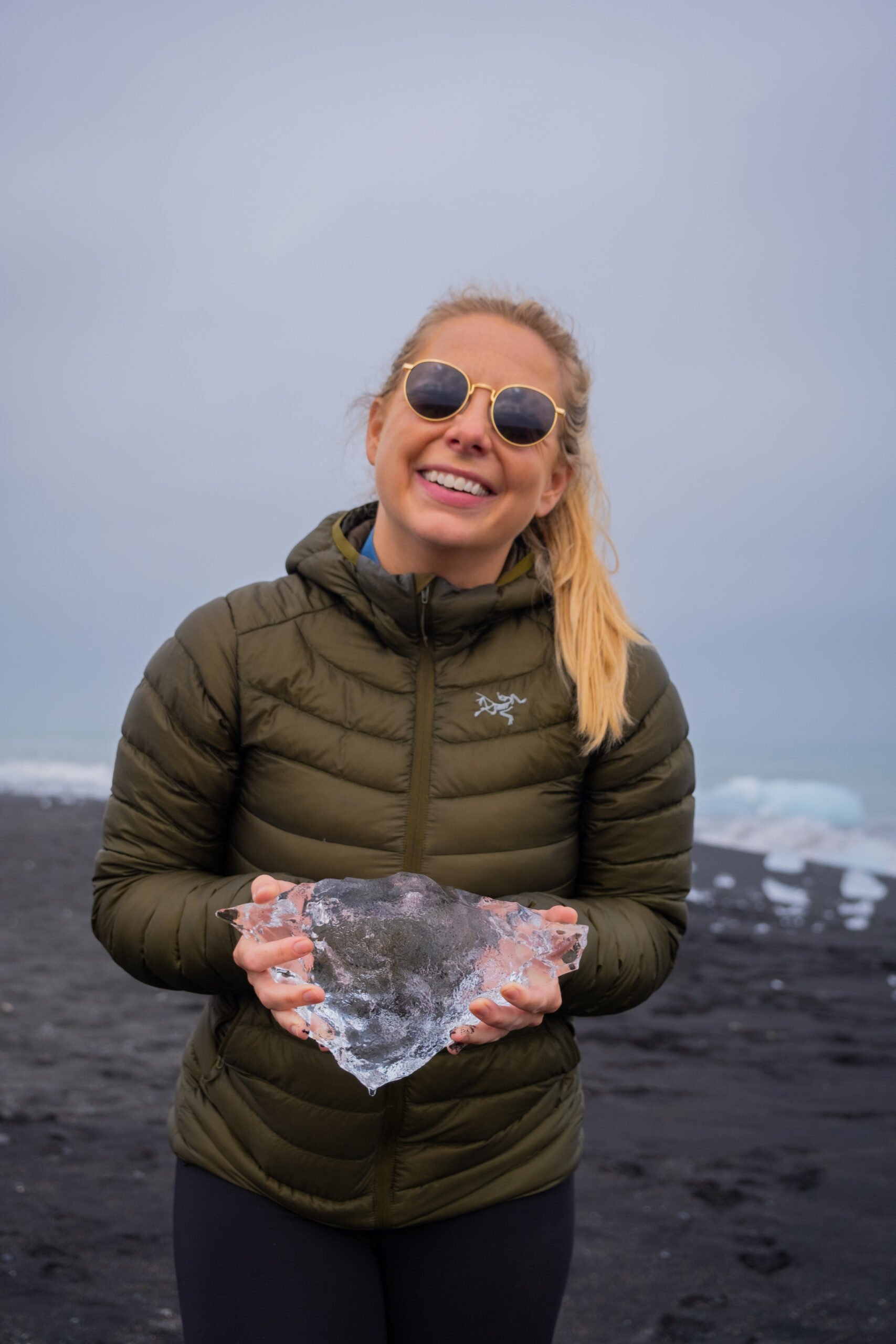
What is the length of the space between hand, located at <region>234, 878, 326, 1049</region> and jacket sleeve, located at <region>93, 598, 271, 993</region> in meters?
0.14

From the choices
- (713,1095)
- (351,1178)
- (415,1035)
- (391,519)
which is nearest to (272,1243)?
(351,1178)

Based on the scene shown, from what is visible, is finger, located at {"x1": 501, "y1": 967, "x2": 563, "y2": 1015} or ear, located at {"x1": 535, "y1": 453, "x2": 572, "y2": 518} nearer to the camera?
finger, located at {"x1": 501, "y1": 967, "x2": 563, "y2": 1015}

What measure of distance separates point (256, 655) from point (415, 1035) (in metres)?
0.80

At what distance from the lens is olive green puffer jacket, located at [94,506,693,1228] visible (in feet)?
7.27

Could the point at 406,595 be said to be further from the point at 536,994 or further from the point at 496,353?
the point at 536,994

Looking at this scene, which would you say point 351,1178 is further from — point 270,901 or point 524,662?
point 524,662

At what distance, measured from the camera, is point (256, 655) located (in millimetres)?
2289

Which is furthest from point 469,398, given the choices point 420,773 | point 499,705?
point 420,773

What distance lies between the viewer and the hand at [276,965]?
1942mm

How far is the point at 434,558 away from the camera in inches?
94.0

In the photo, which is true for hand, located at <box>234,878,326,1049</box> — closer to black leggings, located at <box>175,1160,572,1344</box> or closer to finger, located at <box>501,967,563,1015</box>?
finger, located at <box>501,967,563,1015</box>

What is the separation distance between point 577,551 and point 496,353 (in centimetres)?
48

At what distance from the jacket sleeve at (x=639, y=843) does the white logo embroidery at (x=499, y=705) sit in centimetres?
20

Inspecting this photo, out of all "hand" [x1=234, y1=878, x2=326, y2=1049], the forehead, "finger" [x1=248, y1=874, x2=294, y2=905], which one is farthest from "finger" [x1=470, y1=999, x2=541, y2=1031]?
the forehead
